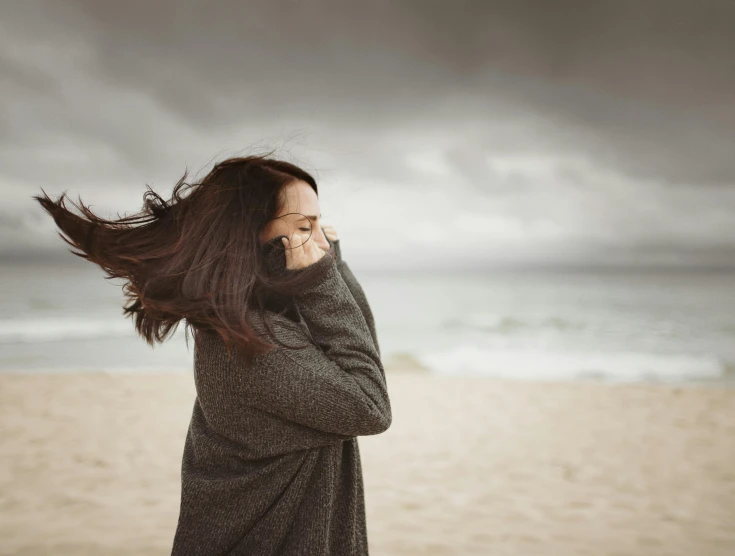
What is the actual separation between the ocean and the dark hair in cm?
1072

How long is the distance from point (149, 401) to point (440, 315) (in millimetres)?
17455

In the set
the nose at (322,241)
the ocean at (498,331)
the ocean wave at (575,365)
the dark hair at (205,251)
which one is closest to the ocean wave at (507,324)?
the ocean at (498,331)

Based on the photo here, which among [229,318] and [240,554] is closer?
[229,318]

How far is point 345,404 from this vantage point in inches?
46.3

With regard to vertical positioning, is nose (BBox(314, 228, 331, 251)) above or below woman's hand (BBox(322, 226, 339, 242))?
below

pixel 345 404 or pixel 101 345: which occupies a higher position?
pixel 101 345

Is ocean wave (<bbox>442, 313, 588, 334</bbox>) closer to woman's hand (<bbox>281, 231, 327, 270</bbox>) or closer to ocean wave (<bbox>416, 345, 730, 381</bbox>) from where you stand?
ocean wave (<bbox>416, 345, 730, 381</bbox>)

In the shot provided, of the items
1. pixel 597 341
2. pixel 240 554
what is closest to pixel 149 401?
pixel 240 554

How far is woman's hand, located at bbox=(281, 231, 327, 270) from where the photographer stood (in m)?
1.28

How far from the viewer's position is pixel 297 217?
1.35m

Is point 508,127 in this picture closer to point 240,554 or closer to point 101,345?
point 101,345

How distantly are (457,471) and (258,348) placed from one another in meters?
4.25

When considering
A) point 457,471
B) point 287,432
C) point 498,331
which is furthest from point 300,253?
point 498,331

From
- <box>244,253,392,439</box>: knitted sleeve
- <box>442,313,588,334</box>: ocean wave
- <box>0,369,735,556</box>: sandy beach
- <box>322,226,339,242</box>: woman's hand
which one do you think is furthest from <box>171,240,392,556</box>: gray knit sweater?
<box>442,313,588,334</box>: ocean wave
